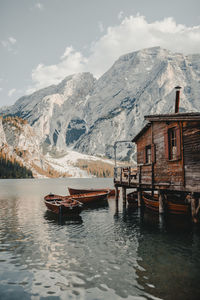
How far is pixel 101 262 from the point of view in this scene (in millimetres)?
12570

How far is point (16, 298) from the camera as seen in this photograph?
9016 millimetres

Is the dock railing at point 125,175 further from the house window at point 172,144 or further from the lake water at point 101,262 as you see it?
the house window at point 172,144

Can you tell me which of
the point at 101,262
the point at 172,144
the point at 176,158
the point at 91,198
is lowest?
the point at 101,262

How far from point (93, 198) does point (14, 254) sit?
24192 millimetres

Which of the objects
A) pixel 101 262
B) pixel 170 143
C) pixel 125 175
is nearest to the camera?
pixel 101 262

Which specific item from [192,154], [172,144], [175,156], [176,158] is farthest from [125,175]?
[192,154]

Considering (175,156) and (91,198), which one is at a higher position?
(175,156)

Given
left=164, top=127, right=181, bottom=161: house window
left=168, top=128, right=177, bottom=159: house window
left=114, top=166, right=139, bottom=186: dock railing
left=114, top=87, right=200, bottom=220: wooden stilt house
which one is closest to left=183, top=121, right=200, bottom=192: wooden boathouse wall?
left=114, top=87, right=200, bottom=220: wooden stilt house

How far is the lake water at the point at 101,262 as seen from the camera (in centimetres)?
942

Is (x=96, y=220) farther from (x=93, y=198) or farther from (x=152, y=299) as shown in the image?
(x=152, y=299)

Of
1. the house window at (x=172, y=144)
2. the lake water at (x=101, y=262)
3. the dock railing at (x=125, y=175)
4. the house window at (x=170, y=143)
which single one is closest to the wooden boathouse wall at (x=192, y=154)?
the house window at (x=170, y=143)

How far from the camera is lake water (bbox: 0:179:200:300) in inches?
371

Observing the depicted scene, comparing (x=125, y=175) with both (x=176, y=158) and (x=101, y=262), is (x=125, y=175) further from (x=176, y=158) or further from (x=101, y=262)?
(x=101, y=262)

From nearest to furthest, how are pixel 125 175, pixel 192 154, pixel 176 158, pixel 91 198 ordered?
pixel 192 154
pixel 176 158
pixel 125 175
pixel 91 198
